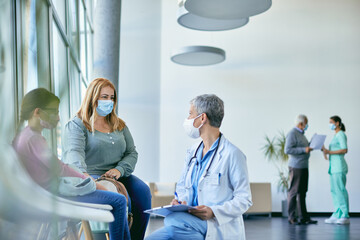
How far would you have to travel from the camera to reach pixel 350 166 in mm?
9023

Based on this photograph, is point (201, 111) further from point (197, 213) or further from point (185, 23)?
point (185, 23)

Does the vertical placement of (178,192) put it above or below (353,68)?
below

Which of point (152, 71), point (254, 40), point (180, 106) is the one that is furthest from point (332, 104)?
point (152, 71)

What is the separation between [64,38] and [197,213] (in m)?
3.06

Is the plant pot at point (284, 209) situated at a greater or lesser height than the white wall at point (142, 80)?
lesser

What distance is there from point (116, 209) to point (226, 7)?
3.86 metres

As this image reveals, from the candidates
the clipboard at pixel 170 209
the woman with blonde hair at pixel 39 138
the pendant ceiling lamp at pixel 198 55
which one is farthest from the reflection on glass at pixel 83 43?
the woman with blonde hair at pixel 39 138

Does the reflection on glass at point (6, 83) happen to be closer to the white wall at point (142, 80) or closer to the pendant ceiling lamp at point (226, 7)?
the pendant ceiling lamp at point (226, 7)

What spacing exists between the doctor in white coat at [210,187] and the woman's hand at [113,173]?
0.43 m

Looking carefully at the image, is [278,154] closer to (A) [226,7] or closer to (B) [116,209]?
(A) [226,7]

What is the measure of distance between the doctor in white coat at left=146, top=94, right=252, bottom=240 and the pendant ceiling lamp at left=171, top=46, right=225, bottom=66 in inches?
214

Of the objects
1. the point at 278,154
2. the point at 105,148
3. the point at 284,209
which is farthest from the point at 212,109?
the point at 278,154

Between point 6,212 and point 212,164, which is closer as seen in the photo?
point 6,212

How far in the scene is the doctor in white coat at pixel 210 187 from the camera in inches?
73.6
